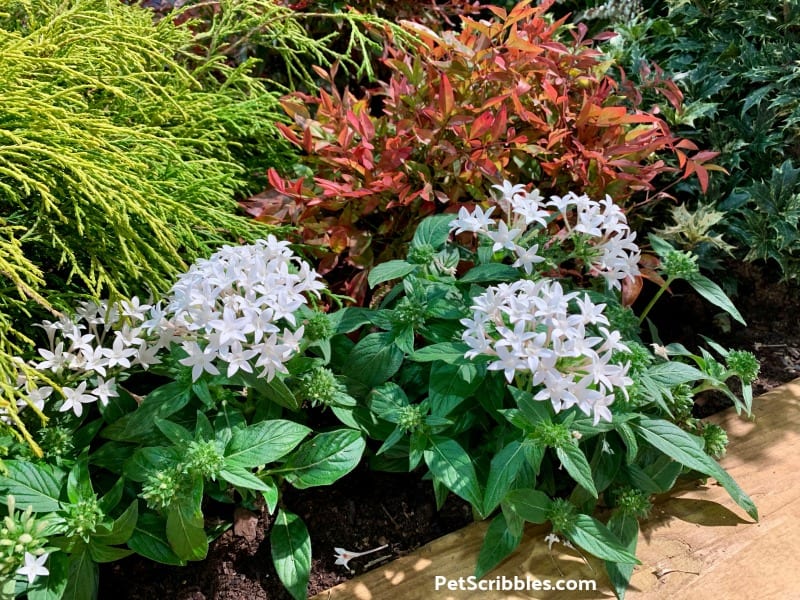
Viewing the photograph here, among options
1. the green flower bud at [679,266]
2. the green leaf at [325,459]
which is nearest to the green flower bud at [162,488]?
the green leaf at [325,459]

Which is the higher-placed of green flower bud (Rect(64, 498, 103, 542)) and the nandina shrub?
the nandina shrub

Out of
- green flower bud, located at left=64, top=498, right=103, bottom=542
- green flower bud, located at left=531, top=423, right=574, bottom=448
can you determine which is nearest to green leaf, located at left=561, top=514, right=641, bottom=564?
green flower bud, located at left=531, top=423, right=574, bottom=448

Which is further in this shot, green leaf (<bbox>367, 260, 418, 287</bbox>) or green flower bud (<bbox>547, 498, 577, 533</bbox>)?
green leaf (<bbox>367, 260, 418, 287</bbox>)

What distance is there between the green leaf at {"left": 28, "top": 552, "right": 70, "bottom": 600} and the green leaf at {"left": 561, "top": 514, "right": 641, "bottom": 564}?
0.92 meters

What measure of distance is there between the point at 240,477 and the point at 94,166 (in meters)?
0.70

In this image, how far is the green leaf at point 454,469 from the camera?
1326 mm

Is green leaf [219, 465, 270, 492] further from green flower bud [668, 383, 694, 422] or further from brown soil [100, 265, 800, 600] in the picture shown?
green flower bud [668, 383, 694, 422]

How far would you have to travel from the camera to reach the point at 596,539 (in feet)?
4.38

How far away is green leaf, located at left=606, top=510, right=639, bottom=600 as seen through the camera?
133cm

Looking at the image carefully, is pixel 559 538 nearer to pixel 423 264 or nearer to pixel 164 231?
pixel 423 264

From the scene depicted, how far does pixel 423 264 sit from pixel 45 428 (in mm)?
836

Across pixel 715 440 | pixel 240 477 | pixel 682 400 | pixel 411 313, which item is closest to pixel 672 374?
pixel 682 400

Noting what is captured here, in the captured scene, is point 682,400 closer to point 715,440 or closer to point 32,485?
point 715,440

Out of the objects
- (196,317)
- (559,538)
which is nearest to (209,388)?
(196,317)
